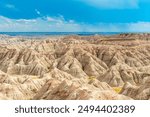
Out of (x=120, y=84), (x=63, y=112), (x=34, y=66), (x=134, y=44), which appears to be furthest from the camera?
(x=134, y=44)

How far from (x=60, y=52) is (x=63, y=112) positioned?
5114 inches

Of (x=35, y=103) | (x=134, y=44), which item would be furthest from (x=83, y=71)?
(x=35, y=103)

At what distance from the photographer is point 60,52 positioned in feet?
479

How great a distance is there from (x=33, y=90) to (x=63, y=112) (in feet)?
165

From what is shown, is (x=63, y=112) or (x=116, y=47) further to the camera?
(x=116, y=47)

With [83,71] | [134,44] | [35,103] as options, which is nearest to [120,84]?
[83,71]

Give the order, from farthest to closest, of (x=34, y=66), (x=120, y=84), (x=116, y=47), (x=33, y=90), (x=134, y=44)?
(x=134, y=44)
(x=116, y=47)
(x=34, y=66)
(x=120, y=84)
(x=33, y=90)

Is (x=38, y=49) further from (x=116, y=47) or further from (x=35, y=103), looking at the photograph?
(x=35, y=103)

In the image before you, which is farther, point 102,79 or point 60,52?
point 60,52

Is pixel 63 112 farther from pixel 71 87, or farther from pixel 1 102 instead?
pixel 71 87

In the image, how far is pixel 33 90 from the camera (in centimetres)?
6594

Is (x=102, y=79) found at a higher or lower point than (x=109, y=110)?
lower

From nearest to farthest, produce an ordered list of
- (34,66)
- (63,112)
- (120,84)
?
(63,112)
(120,84)
(34,66)

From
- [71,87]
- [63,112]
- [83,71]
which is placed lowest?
[83,71]
